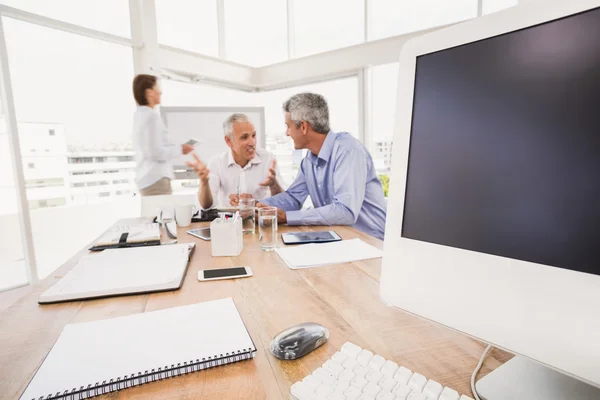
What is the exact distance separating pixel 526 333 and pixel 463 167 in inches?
8.4

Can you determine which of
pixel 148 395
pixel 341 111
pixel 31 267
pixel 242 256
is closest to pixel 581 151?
pixel 148 395

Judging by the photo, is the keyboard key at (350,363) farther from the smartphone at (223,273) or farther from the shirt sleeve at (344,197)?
the shirt sleeve at (344,197)

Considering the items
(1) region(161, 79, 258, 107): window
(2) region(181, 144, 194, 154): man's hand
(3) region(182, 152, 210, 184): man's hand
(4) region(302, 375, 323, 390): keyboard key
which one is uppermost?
(1) region(161, 79, 258, 107): window

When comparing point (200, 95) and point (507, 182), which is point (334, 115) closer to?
point (200, 95)

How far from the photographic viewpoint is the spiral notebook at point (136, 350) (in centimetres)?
46

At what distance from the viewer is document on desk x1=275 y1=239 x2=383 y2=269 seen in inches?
38.7

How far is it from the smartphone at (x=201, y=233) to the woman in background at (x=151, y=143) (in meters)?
1.73

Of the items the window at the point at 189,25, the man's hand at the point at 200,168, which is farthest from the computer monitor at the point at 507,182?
the window at the point at 189,25

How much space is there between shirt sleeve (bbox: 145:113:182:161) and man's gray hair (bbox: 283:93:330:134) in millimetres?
1390

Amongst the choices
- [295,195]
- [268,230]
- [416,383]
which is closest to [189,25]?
[295,195]

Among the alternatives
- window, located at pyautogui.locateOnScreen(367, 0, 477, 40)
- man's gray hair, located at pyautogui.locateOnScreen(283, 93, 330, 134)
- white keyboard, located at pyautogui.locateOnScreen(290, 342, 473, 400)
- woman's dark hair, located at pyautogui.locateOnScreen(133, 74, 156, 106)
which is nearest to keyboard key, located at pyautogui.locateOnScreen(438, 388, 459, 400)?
white keyboard, located at pyautogui.locateOnScreen(290, 342, 473, 400)

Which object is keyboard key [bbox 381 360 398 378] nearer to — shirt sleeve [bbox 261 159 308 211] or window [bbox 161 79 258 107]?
shirt sleeve [bbox 261 159 308 211]

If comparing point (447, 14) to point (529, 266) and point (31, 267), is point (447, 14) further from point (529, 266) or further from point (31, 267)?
point (31, 267)

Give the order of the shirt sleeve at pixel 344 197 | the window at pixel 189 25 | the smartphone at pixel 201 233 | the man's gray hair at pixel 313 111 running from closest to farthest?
the smartphone at pixel 201 233 → the shirt sleeve at pixel 344 197 → the man's gray hair at pixel 313 111 → the window at pixel 189 25
